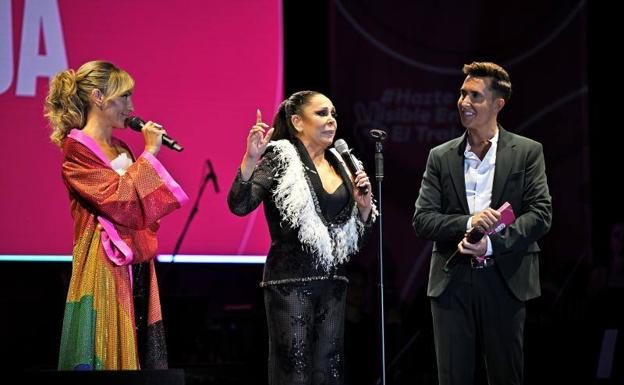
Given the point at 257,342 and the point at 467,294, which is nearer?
the point at 467,294

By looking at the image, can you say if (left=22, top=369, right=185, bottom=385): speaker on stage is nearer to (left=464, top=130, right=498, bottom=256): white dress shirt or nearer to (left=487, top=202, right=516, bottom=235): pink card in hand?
(left=487, top=202, right=516, bottom=235): pink card in hand

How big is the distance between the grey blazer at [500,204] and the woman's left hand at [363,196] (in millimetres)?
236

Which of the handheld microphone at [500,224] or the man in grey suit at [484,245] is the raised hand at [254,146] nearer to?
the man in grey suit at [484,245]

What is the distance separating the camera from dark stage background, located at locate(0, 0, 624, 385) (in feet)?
20.5

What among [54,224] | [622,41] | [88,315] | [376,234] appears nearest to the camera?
[88,315]

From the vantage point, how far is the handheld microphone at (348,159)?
4.17 meters

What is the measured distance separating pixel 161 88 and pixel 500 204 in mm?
2779

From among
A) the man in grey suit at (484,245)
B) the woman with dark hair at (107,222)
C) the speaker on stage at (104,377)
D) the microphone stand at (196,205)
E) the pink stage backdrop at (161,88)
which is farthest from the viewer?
the microphone stand at (196,205)

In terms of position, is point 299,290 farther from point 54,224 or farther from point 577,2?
point 577,2

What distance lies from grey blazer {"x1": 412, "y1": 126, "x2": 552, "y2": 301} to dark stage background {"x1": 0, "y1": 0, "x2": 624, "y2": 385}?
1.99 m

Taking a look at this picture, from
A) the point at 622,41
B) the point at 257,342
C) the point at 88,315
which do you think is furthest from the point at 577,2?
the point at 88,315

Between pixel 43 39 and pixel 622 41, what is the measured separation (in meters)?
4.24

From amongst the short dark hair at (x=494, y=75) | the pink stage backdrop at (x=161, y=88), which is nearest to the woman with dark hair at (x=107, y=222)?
the short dark hair at (x=494, y=75)

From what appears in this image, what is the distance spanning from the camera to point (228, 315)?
20.5 feet
